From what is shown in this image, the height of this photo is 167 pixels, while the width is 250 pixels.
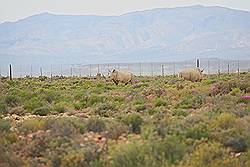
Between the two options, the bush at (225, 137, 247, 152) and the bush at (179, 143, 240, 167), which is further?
the bush at (225, 137, 247, 152)

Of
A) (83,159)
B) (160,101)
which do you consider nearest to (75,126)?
(83,159)

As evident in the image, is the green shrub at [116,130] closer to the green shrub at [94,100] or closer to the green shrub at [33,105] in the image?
the green shrub at [33,105]

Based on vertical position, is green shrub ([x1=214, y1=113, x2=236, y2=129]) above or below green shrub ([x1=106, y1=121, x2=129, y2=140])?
above

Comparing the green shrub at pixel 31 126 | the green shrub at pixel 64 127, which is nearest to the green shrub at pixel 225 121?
the green shrub at pixel 64 127

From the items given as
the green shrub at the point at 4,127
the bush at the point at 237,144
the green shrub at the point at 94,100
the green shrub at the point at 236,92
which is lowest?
the green shrub at the point at 94,100

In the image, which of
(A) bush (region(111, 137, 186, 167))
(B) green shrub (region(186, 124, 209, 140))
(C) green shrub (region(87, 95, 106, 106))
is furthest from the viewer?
(C) green shrub (region(87, 95, 106, 106))

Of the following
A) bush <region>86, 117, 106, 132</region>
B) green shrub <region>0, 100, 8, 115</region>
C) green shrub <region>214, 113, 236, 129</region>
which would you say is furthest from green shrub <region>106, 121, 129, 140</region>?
green shrub <region>0, 100, 8, 115</region>

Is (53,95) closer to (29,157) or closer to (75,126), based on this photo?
(75,126)

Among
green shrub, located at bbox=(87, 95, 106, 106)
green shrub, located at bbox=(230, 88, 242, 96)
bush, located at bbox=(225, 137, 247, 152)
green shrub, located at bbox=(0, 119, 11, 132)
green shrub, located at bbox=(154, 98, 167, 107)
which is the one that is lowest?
green shrub, located at bbox=(87, 95, 106, 106)

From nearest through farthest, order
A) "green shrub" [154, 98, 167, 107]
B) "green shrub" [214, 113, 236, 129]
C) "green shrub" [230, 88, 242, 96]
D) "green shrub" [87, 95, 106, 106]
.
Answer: "green shrub" [214, 113, 236, 129] < "green shrub" [154, 98, 167, 107] < "green shrub" [230, 88, 242, 96] < "green shrub" [87, 95, 106, 106]

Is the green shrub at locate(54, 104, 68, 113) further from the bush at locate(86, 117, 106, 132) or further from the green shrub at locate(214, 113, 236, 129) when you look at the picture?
the green shrub at locate(214, 113, 236, 129)

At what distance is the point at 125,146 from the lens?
9359 millimetres

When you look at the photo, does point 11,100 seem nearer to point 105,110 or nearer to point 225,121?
point 105,110

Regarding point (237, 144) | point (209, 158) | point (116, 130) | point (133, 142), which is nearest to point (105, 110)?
point (116, 130)
